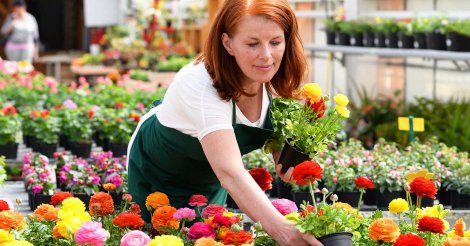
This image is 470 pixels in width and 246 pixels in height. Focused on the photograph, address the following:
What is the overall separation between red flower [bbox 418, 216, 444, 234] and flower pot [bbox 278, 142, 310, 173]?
17.8 inches

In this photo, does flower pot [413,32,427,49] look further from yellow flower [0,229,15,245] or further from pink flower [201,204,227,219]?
yellow flower [0,229,15,245]

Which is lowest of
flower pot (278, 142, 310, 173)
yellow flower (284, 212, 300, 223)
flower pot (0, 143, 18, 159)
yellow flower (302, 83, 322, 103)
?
flower pot (0, 143, 18, 159)

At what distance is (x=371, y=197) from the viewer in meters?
4.96

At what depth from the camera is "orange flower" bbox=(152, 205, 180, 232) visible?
2.67 meters

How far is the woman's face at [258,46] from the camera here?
2629 millimetres

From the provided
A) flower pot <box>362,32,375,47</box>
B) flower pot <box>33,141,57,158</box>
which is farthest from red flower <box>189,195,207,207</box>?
flower pot <box>362,32,375,47</box>

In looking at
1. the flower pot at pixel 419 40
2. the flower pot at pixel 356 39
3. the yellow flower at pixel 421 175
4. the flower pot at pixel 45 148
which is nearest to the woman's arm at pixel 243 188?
the yellow flower at pixel 421 175

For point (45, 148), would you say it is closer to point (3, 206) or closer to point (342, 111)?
point (3, 206)

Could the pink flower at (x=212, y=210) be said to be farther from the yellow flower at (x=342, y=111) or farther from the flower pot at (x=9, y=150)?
the flower pot at (x=9, y=150)

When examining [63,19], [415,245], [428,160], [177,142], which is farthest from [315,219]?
[63,19]

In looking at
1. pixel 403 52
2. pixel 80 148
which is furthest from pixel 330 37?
pixel 80 148

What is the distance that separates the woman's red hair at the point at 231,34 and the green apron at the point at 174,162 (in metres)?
0.10

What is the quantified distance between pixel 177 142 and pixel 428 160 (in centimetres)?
263

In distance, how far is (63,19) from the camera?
2411 cm
